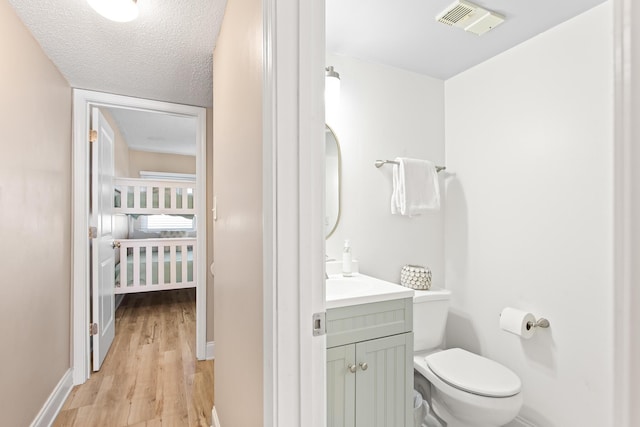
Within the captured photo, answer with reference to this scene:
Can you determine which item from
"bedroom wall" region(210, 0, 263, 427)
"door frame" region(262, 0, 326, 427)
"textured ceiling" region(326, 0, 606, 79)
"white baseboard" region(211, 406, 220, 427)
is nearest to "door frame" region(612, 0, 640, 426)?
"door frame" region(262, 0, 326, 427)

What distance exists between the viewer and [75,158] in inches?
87.7

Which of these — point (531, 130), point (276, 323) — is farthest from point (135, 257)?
point (531, 130)

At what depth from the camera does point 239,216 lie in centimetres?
120

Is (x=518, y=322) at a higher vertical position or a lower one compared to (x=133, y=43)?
lower

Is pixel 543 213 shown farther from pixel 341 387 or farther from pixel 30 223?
pixel 30 223

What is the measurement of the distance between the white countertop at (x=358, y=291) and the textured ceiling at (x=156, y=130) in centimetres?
211

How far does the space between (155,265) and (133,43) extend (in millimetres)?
3030

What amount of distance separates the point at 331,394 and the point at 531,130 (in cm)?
180

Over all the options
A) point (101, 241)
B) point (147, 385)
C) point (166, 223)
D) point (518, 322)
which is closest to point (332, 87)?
point (518, 322)

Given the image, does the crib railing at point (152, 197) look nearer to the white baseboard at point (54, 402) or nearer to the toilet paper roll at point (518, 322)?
the white baseboard at point (54, 402)

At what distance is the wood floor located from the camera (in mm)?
1866

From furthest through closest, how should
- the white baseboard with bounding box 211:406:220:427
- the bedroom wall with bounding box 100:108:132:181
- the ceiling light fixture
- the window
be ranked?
the window < the bedroom wall with bounding box 100:108:132:181 < the white baseboard with bounding box 211:406:220:427 < the ceiling light fixture

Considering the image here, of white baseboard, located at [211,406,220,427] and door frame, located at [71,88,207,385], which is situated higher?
door frame, located at [71,88,207,385]

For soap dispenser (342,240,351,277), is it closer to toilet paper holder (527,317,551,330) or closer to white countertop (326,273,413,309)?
white countertop (326,273,413,309)
